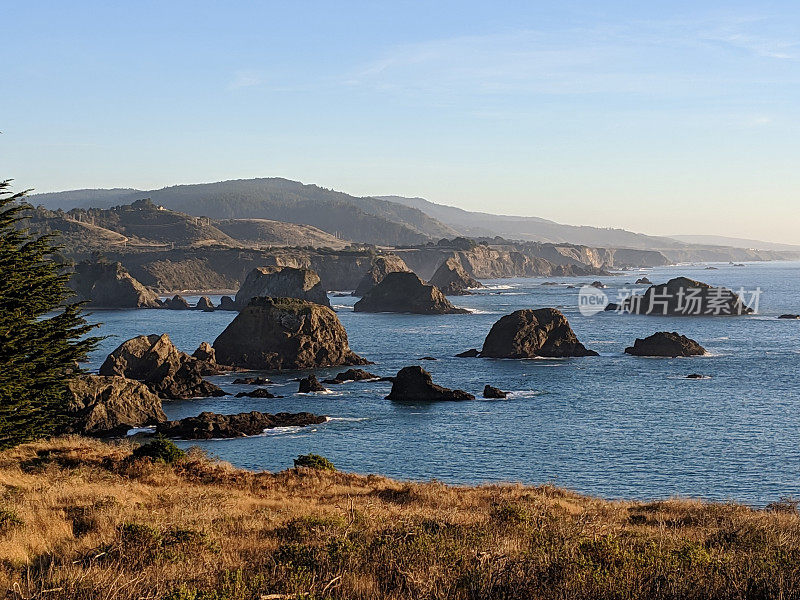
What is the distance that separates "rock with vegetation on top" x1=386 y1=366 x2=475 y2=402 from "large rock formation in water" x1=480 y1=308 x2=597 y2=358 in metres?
28.4

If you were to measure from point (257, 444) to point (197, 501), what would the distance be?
35052mm

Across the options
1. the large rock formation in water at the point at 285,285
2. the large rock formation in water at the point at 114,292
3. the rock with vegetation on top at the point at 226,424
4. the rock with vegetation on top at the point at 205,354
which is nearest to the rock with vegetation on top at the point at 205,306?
the large rock formation in water at the point at 285,285

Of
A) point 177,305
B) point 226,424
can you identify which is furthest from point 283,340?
point 177,305

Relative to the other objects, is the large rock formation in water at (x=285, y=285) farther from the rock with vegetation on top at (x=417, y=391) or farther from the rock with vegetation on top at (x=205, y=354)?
the rock with vegetation on top at (x=417, y=391)

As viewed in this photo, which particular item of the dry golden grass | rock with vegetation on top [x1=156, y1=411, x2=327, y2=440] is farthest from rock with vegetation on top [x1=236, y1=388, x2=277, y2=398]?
the dry golden grass

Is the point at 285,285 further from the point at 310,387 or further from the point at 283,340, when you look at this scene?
the point at 310,387

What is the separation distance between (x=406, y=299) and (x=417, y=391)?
10219 centimetres

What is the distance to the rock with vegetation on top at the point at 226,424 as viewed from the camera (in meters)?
59.2

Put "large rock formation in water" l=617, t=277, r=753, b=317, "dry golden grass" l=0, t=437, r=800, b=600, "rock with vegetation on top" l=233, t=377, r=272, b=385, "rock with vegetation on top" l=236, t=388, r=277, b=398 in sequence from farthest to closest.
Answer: "large rock formation in water" l=617, t=277, r=753, b=317
"rock with vegetation on top" l=233, t=377, r=272, b=385
"rock with vegetation on top" l=236, t=388, r=277, b=398
"dry golden grass" l=0, t=437, r=800, b=600

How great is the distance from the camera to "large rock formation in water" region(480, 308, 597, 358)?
103 m

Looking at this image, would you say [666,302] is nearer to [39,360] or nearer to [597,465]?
[597,465]

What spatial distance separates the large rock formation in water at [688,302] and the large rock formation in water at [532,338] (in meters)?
64.1

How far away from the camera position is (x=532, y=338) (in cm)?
10369

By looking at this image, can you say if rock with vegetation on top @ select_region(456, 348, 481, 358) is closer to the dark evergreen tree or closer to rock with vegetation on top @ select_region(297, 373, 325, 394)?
rock with vegetation on top @ select_region(297, 373, 325, 394)
